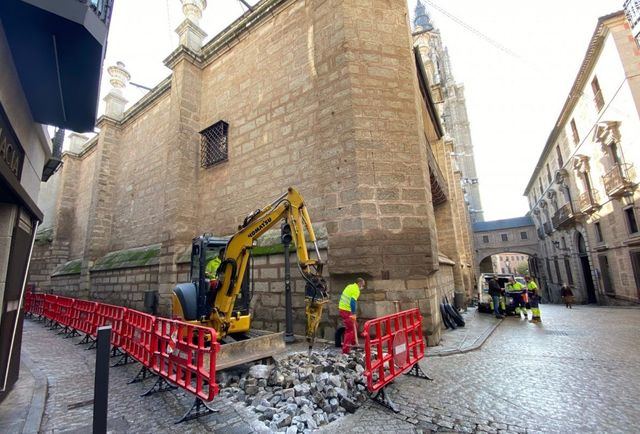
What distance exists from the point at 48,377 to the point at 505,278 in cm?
1489

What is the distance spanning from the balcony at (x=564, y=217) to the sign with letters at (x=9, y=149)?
2742cm

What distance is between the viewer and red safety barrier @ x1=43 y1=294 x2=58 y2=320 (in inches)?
405

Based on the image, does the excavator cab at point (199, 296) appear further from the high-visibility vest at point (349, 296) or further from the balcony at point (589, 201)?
the balcony at point (589, 201)

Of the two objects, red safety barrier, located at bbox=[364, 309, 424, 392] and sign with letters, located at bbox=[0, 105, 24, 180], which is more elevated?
sign with letters, located at bbox=[0, 105, 24, 180]

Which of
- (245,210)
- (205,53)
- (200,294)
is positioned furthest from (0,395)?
(205,53)

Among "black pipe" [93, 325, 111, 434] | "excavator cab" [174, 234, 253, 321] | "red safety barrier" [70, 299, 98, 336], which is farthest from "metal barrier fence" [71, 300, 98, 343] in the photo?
"black pipe" [93, 325, 111, 434]

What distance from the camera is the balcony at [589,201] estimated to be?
18.1 metres

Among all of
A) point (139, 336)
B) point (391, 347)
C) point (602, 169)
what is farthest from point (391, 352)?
point (602, 169)

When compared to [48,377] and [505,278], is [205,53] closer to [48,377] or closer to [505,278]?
[48,377]

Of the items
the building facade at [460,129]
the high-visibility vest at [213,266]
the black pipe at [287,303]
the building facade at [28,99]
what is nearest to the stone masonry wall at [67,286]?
the high-visibility vest at [213,266]

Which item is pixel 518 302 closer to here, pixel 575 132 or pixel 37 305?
pixel 575 132

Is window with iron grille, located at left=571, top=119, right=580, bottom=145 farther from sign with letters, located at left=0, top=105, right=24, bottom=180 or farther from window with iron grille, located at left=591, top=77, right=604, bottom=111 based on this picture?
sign with letters, located at left=0, top=105, right=24, bottom=180

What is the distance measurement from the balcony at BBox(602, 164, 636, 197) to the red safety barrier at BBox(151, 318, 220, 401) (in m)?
19.3

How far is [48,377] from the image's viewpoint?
5066mm
